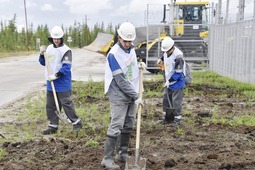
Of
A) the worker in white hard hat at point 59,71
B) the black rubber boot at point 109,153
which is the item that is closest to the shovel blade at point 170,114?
the worker in white hard hat at point 59,71

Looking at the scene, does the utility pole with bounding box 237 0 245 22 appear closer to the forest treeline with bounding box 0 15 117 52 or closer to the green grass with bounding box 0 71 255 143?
the green grass with bounding box 0 71 255 143

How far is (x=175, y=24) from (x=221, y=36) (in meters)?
1.95

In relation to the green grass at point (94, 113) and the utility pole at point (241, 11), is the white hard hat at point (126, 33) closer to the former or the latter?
the green grass at point (94, 113)

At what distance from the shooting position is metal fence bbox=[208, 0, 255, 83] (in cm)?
1502

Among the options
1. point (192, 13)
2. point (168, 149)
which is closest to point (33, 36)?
point (192, 13)

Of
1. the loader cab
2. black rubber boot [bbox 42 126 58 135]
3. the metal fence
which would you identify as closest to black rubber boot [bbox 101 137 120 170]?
black rubber boot [bbox 42 126 58 135]

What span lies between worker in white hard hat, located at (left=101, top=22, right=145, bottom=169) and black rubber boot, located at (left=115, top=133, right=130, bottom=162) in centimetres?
15

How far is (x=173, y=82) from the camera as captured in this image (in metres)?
8.74

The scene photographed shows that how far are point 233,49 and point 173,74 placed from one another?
29.7 ft

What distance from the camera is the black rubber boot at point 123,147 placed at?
617 cm

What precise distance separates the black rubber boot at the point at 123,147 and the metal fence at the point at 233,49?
30.6ft

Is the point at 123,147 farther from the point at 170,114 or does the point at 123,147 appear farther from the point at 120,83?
the point at 170,114

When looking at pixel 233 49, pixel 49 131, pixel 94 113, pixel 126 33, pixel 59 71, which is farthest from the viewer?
pixel 233 49

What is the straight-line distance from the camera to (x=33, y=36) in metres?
60.8
